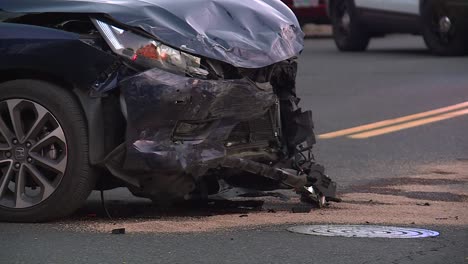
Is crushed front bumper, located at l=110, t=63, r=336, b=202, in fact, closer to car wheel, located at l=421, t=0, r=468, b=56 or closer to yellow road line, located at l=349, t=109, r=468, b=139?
yellow road line, located at l=349, t=109, r=468, b=139

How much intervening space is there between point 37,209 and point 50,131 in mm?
443

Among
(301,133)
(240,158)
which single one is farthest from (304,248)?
(301,133)

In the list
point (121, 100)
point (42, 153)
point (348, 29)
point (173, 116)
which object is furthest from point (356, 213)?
point (348, 29)

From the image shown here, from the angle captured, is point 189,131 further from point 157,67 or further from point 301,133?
point 301,133

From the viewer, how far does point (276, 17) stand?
24.4 feet

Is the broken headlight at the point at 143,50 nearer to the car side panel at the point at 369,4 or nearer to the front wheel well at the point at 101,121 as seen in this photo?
the front wheel well at the point at 101,121

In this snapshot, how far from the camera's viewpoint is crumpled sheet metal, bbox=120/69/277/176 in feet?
21.4

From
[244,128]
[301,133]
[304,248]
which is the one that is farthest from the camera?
[301,133]

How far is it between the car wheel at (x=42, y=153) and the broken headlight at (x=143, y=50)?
425mm

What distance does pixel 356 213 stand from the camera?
733 cm

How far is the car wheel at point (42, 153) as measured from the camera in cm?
671

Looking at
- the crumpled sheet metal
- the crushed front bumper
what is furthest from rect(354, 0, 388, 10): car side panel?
the crumpled sheet metal

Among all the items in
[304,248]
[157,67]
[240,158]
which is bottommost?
[304,248]

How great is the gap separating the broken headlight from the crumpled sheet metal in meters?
0.08
